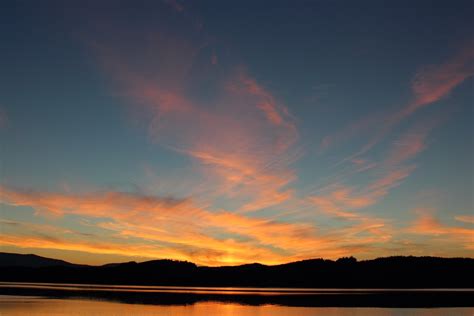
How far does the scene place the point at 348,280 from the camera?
174500mm

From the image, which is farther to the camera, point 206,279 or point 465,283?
point 206,279

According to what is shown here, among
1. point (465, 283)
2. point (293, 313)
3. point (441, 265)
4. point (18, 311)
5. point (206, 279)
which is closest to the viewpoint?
point (18, 311)

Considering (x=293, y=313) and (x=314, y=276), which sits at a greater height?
(x=314, y=276)

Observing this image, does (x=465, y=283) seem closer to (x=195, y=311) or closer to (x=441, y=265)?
(x=441, y=265)

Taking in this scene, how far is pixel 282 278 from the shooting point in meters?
191

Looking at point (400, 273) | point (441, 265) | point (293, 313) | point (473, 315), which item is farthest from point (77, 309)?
point (441, 265)

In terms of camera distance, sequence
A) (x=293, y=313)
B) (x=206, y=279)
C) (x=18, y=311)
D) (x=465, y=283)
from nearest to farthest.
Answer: (x=18, y=311) < (x=293, y=313) < (x=465, y=283) < (x=206, y=279)

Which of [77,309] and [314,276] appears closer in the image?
[77,309]

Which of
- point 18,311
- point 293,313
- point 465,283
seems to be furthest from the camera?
point 465,283

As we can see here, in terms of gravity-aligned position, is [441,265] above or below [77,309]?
above

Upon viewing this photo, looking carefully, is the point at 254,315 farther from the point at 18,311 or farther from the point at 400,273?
the point at 400,273

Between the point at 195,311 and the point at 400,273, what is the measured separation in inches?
5773

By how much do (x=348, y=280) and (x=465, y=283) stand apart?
40.2m

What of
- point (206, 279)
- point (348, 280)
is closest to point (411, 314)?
point (348, 280)
